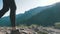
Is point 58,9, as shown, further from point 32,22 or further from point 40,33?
point 40,33

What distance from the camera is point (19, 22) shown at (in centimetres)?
884

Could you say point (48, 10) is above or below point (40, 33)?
above

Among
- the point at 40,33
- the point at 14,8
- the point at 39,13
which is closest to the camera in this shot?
the point at 14,8

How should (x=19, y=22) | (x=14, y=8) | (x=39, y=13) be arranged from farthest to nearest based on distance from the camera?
(x=39, y=13)
(x=19, y=22)
(x=14, y=8)

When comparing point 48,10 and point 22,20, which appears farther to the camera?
point 48,10

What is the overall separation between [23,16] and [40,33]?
300cm

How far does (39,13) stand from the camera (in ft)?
31.4

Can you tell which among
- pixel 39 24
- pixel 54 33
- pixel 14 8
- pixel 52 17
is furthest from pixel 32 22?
pixel 14 8

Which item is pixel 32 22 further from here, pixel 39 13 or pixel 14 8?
pixel 14 8

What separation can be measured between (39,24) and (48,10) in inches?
48.2

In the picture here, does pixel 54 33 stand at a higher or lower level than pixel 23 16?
lower

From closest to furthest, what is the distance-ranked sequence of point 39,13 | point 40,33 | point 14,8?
point 14,8
point 40,33
point 39,13

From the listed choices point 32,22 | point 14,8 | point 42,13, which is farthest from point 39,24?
point 14,8

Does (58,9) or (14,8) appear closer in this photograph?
(14,8)
